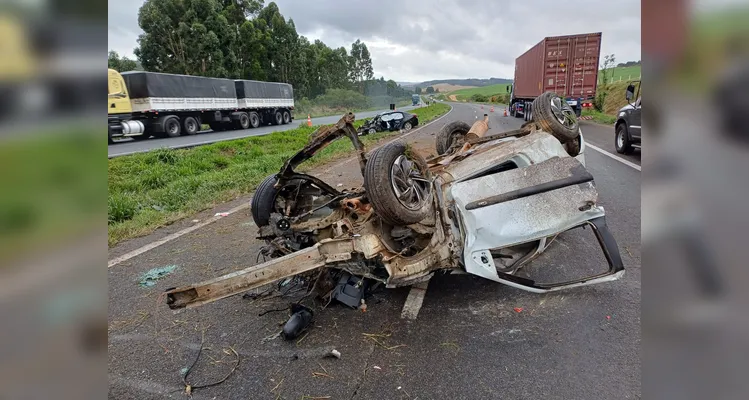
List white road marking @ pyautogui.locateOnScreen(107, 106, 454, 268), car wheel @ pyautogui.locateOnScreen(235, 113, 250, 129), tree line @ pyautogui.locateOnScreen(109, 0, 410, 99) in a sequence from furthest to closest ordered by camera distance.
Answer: tree line @ pyautogui.locateOnScreen(109, 0, 410, 99) → car wheel @ pyautogui.locateOnScreen(235, 113, 250, 129) → white road marking @ pyautogui.locateOnScreen(107, 106, 454, 268)

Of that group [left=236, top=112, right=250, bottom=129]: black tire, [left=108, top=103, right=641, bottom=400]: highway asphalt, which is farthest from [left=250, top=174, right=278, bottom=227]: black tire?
[left=236, top=112, right=250, bottom=129]: black tire

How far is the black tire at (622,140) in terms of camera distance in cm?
970

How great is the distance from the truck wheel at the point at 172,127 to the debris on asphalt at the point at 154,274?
56.3ft

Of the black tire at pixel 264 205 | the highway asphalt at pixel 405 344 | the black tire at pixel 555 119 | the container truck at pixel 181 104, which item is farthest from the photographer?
the container truck at pixel 181 104

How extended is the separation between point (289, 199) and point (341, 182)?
4177mm

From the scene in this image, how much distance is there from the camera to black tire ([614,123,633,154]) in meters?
9.70

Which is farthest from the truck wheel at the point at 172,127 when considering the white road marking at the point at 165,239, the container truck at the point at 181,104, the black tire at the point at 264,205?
the black tire at the point at 264,205

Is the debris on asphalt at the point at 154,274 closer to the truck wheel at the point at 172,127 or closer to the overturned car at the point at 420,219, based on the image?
the overturned car at the point at 420,219

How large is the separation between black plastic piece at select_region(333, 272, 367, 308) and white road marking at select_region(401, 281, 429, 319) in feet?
1.22

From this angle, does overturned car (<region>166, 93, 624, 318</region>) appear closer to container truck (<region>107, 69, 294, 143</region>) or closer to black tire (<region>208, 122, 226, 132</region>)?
container truck (<region>107, 69, 294, 143</region>)
